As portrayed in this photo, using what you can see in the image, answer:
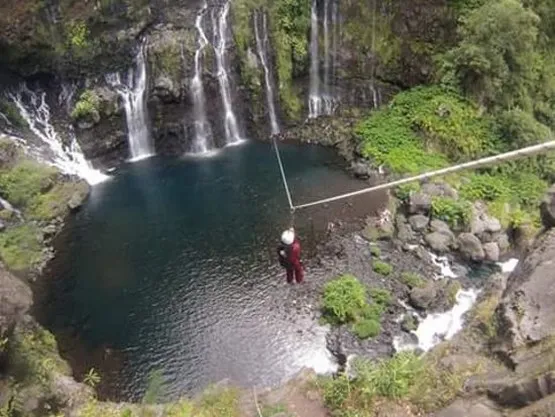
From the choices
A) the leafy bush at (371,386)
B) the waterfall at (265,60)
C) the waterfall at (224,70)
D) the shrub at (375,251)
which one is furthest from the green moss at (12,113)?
the leafy bush at (371,386)

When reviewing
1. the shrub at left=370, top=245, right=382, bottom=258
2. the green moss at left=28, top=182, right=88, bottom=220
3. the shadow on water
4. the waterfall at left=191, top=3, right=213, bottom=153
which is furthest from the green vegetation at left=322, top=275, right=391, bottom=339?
the waterfall at left=191, top=3, right=213, bottom=153

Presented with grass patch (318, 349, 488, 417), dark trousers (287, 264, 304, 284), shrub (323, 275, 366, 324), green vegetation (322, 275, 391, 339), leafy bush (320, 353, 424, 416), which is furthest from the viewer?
shrub (323, 275, 366, 324)

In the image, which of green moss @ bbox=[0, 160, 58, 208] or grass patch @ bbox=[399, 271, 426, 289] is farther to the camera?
green moss @ bbox=[0, 160, 58, 208]

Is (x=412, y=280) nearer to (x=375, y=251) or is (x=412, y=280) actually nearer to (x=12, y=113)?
(x=375, y=251)

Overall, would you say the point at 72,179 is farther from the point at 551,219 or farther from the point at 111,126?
the point at 551,219

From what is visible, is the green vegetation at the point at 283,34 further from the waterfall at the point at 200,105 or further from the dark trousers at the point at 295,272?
the dark trousers at the point at 295,272

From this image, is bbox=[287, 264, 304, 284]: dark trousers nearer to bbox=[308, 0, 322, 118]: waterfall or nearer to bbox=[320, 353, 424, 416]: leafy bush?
bbox=[320, 353, 424, 416]: leafy bush
